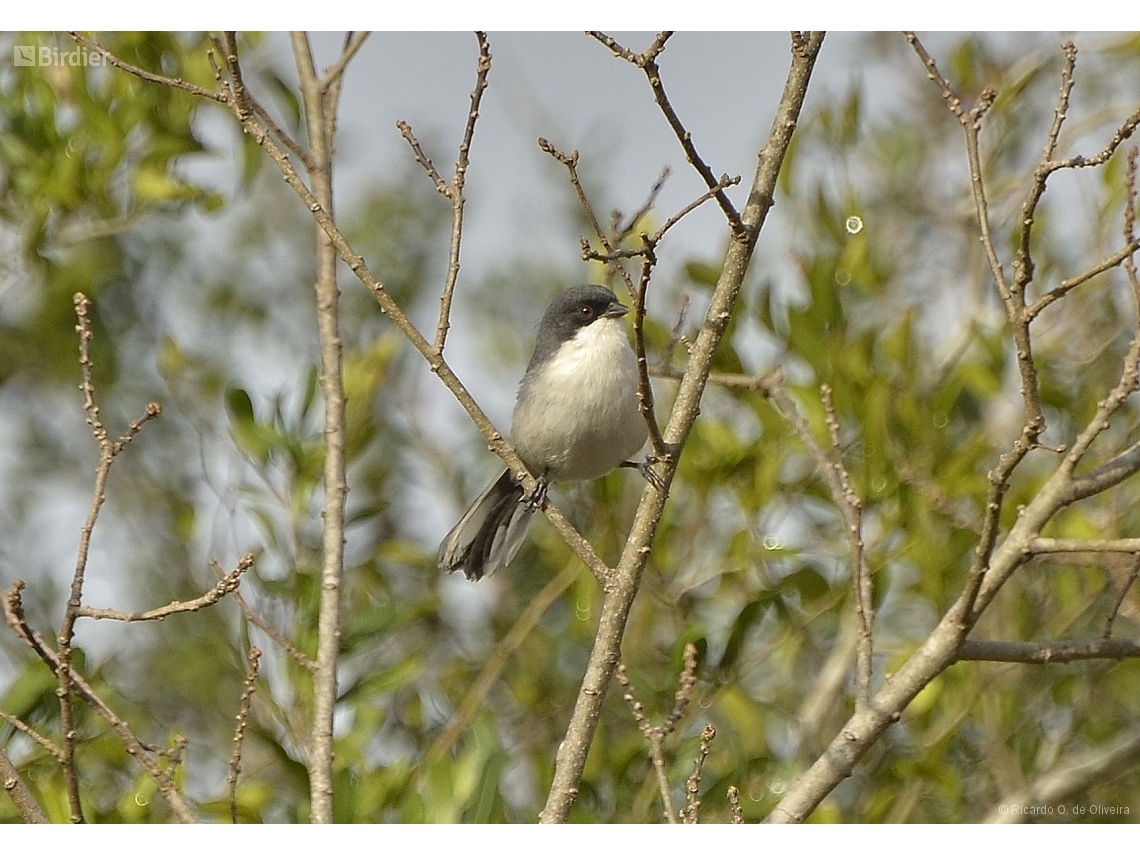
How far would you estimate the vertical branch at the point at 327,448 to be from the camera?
2352mm

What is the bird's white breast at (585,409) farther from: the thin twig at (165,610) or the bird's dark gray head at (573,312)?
the thin twig at (165,610)

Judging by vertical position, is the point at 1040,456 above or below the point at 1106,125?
below

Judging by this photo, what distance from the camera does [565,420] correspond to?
3.39 meters

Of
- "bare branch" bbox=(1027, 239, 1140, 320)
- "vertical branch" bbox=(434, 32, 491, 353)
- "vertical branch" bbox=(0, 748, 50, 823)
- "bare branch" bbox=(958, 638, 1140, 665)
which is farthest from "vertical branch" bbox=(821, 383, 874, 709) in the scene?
"vertical branch" bbox=(0, 748, 50, 823)

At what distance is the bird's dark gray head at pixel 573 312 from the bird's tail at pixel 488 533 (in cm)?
38

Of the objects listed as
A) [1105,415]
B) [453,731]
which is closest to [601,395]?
[453,731]

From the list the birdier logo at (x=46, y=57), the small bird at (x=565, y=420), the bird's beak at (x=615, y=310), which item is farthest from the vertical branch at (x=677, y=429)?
the birdier logo at (x=46, y=57)

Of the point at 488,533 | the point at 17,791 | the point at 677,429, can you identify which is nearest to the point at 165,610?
the point at 17,791

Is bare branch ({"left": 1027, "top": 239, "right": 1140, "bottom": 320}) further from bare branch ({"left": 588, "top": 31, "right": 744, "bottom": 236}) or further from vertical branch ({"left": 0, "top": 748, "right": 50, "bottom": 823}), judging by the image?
vertical branch ({"left": 0, "top": 748, "right": 50, "bottom": 823})

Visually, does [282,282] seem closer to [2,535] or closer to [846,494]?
Answer: [2,535]

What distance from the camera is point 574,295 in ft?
12.0

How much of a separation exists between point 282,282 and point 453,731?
2405 millimetres

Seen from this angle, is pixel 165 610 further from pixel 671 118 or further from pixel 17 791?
pixel 671 118

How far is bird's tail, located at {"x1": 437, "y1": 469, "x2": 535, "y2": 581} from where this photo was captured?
3504 mm
